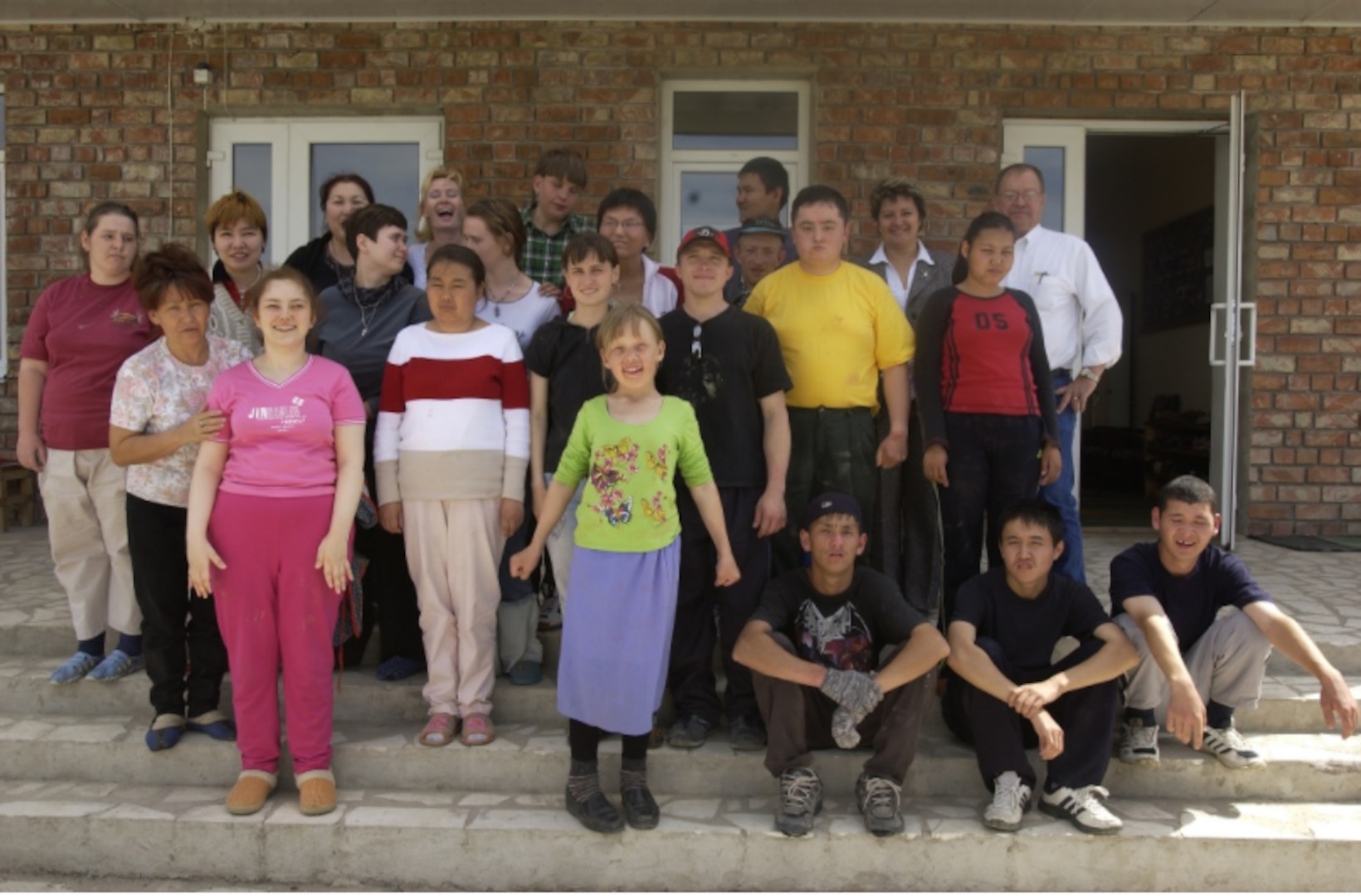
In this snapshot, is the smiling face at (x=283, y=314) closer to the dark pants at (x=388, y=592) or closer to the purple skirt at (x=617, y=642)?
the dark pants at (x=388, y=592)

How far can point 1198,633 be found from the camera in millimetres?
3477

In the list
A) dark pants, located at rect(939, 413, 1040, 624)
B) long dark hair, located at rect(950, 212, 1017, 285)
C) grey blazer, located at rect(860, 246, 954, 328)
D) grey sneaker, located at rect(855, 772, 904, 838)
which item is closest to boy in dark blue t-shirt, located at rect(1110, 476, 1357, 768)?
dark pants, located at rect(939, 413, 1040, 624)

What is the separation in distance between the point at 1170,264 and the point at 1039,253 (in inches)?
282

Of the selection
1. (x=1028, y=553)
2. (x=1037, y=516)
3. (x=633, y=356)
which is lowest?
(x=1028, y=553)

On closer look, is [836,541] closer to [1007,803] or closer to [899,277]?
[1007,803]

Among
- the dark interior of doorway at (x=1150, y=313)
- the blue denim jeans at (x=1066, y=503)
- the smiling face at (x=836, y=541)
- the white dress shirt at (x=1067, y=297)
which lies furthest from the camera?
the dark interior of doorway at (x=1150, y=313)

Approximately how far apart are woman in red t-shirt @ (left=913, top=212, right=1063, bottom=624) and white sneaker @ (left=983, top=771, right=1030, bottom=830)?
0.69m

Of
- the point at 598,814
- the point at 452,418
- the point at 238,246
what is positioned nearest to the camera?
the point at 598,814

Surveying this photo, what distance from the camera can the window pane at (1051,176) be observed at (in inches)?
243

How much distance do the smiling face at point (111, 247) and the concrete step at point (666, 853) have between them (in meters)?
1.82

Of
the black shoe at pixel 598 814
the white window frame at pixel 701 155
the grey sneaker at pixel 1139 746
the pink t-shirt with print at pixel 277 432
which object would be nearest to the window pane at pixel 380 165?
the white window frame at pixel 701 155

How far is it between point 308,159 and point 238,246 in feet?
8.70

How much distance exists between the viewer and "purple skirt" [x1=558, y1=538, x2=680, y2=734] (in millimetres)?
3088

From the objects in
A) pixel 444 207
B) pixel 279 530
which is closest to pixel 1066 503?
pixel 444 207
